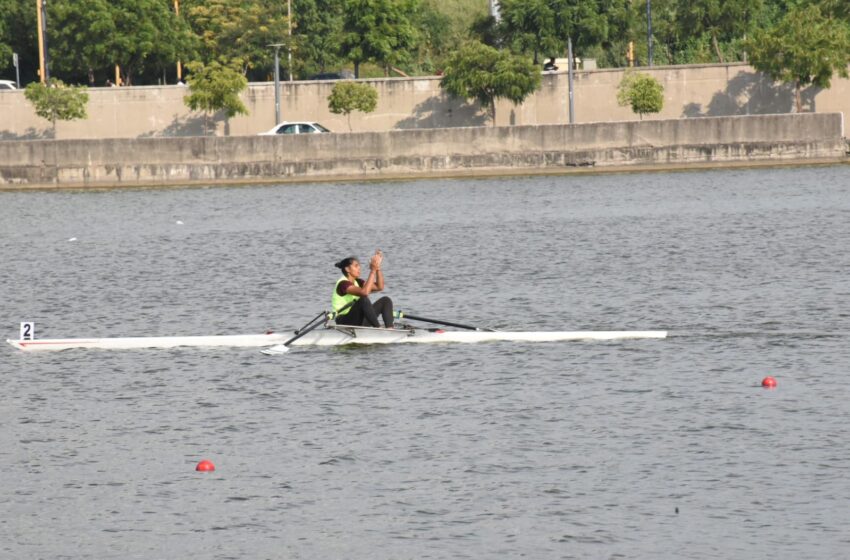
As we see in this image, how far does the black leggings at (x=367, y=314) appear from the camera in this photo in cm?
2731

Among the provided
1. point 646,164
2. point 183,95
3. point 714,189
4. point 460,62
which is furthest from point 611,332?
point 183,95

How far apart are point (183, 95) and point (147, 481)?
208ft

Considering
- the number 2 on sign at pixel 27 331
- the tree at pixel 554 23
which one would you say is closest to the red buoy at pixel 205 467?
the number 2 on sign at pixel 27 331

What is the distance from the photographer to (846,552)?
15.4 m

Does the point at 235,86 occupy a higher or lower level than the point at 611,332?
higher

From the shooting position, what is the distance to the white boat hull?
90.8 feet

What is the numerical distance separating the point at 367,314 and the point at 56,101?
5364cm

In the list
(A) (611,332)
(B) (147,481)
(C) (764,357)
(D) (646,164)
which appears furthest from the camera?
(D) (646,164)

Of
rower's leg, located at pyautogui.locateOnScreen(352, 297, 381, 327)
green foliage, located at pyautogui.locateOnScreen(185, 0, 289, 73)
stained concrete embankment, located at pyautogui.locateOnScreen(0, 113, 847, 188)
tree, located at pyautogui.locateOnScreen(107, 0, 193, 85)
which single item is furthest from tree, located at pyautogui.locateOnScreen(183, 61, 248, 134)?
rower's leg, located at pyautogui.locateOnScreen(352, 297, 381, 327)

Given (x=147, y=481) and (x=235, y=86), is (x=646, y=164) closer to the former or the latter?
(x=235, y=86)

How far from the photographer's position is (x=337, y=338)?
28.0 m

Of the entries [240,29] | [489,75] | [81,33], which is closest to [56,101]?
[81,33]

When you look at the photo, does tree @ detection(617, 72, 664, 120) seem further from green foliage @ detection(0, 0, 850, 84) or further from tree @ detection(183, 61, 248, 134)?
tree @ detection(183, 61, 248, 134)

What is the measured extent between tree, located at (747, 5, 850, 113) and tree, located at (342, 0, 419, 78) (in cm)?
2109
